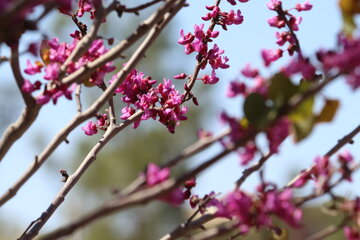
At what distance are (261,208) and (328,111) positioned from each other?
0.21m

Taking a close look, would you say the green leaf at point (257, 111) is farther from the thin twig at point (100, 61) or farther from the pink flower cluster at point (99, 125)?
the pink flower cluster at point (99, 125)

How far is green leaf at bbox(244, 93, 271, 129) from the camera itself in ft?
3.55

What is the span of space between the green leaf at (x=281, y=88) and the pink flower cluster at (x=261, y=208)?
170 millimetres

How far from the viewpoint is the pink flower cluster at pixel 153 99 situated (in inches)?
71.7

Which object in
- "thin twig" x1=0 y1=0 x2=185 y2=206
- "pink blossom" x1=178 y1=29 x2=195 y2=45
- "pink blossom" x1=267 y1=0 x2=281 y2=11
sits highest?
"pink blossom" x1=178 y1=29 x2=195 y2=45

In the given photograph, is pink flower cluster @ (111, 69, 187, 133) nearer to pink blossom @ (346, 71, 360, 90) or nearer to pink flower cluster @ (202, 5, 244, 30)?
pink flower cluster @ (202, 5, 244, 30)

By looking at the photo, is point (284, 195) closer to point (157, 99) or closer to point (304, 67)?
point (304, 67)

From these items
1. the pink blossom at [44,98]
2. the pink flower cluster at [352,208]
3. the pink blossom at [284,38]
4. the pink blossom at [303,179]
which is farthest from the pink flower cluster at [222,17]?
the pink flower cluster at [352,208]

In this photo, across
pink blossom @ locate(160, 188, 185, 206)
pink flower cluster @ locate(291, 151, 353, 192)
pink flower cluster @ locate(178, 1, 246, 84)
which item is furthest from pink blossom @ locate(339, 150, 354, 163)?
pink flower cluster @ locate(178, 1, 246, 84)

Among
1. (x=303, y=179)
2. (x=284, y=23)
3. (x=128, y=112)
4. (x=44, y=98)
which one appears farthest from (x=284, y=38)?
(x=44, y=98)

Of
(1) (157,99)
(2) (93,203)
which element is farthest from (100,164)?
(1) (157,99)

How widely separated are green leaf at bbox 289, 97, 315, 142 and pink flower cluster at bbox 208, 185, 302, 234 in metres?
0.12

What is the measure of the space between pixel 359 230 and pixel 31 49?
28.3 inches

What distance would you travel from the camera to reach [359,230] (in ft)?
4.36
